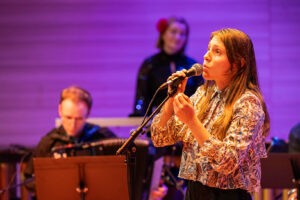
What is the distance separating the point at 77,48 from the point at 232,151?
447cm

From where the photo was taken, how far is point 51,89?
623 cm

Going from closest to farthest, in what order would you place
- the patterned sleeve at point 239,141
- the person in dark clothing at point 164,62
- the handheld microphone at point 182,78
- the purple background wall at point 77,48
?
the patterned sleeve at point 239,141 → the handheld microphone at point 182,78 → the person in dark clothing at point 164,62 → the purple background wall at point 77,48

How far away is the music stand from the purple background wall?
320cm

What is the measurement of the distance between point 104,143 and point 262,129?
171cm

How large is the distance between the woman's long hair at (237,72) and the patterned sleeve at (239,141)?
48 millimetres

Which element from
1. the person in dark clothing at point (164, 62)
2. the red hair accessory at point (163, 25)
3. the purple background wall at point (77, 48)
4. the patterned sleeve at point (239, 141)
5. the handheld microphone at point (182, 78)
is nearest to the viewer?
the patterned sleeve at point (239, 141)

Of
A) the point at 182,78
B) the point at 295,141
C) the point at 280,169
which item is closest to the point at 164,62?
the point at 295,141

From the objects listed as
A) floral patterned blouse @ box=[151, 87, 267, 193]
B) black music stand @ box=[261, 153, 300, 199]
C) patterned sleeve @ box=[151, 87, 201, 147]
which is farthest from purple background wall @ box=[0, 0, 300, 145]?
floral patterned blouse @ box=[151, 87, 267, 193]

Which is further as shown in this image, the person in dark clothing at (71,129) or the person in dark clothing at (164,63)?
the person in dark clothing at (164,63)

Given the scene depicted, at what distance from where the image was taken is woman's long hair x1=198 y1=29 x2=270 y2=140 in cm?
223

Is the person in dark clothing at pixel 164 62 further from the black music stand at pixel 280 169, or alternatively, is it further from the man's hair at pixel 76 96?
the black music stand at pixel 280 169

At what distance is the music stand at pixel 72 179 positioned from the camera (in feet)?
9.71

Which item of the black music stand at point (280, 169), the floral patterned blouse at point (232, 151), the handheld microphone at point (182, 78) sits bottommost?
the black music stand at point (280, 169)

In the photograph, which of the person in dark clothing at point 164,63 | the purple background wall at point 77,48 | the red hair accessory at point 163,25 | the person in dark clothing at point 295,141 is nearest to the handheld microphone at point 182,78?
the person in dark clothing at point 295,141
